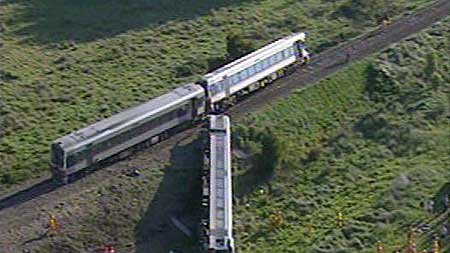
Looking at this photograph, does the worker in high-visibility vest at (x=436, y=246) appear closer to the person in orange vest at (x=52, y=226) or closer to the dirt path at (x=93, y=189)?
the dirt path at (x=93, y=189)

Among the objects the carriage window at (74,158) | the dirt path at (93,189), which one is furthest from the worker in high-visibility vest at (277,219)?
the carriage window at (74,158)

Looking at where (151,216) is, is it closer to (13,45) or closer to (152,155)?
(152,155)

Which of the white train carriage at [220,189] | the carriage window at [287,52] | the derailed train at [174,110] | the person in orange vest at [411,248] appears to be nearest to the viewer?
the white train carriage at [220,189]

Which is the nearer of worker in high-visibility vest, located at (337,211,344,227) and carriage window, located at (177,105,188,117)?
worker in high-visibility vest, located at (337,211,344,227)

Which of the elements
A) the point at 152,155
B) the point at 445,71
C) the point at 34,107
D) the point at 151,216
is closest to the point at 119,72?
the point at 34,107

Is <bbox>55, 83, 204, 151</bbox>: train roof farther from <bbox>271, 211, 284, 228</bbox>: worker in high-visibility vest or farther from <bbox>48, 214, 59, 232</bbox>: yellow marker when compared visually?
<bbox>271, 211, 284, 228</bbox>: worker in high-visibility vest

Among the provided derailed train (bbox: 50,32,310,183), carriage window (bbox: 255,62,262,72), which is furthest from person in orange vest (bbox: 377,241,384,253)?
carriage window (bbox: 255,62,262,72)
